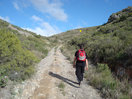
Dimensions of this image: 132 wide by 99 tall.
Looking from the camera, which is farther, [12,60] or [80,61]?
[80,61]

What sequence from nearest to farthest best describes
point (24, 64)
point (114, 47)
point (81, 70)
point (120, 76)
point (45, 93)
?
1. point (45, 93)
2. point (24, 64)
3. point (81, 70)
4. point (120, 76)
5. point (114, 47)

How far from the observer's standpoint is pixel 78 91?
3.94m

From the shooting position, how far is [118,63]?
222 inches

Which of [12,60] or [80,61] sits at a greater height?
[12,60]

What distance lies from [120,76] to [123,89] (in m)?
Result: 1.49

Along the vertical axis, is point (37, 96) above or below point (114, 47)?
below

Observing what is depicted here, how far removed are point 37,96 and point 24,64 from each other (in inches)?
65.5

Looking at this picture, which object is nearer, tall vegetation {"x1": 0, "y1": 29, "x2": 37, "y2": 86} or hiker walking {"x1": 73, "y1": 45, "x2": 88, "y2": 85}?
tall vegetation {"x1": 0, "y1": 29, "x2": 37, "y2": 86}

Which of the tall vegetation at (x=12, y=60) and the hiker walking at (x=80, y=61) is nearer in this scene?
the tall vegetation at (x=12, y=60)

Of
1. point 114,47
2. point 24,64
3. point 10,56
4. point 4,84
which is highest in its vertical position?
point 114,47

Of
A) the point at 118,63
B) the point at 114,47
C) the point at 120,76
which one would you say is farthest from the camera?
the point at 114,47

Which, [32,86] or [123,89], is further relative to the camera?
[32,86]

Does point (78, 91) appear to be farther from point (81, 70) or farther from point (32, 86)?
point (32, 86)

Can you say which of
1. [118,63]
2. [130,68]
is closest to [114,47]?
[118,63]
